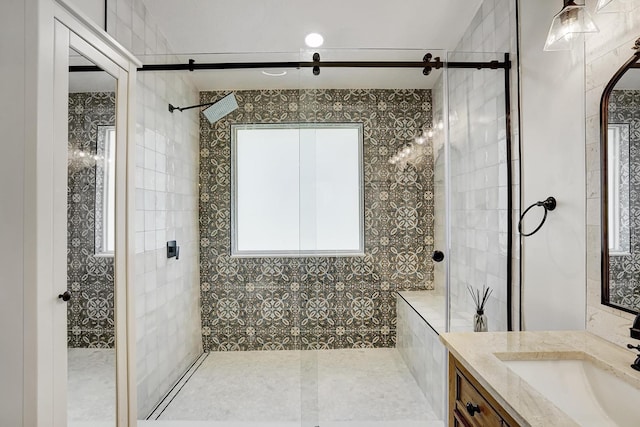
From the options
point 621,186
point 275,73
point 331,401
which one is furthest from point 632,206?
point 275,73

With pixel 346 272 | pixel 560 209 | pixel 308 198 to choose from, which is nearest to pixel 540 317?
pixel 560 209

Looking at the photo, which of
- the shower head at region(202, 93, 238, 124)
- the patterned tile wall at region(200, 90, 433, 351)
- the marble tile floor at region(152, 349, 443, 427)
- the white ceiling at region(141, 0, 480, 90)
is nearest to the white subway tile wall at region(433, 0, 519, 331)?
the patterned tile wall at region(200, 90, 433, 351)

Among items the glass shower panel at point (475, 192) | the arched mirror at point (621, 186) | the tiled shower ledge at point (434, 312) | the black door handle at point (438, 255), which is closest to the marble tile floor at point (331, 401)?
the tiled shower ledge at point (434, 312)

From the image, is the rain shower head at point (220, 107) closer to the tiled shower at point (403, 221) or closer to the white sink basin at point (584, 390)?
the tiled shower at point (403, 221)

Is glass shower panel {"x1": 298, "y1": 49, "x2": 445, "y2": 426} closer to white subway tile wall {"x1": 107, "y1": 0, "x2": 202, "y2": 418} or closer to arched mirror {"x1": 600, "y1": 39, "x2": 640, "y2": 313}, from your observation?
arched mirror {"x1": 600, "y1": 39, "x2": 640, "y2": 313}

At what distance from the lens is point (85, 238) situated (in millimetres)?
1402

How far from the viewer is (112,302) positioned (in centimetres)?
159

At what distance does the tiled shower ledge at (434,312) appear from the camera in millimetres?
1962

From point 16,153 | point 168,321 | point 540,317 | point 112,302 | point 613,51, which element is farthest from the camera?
point 168,321

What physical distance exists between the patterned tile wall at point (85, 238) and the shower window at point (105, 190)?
0.08 feet

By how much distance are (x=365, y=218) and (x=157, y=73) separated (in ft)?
5.24

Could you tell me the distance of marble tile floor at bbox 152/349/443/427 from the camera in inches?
75.5

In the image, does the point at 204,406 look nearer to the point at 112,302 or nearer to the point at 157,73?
the point at 112,302

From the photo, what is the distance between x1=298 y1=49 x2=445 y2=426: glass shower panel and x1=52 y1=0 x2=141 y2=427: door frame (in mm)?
852
